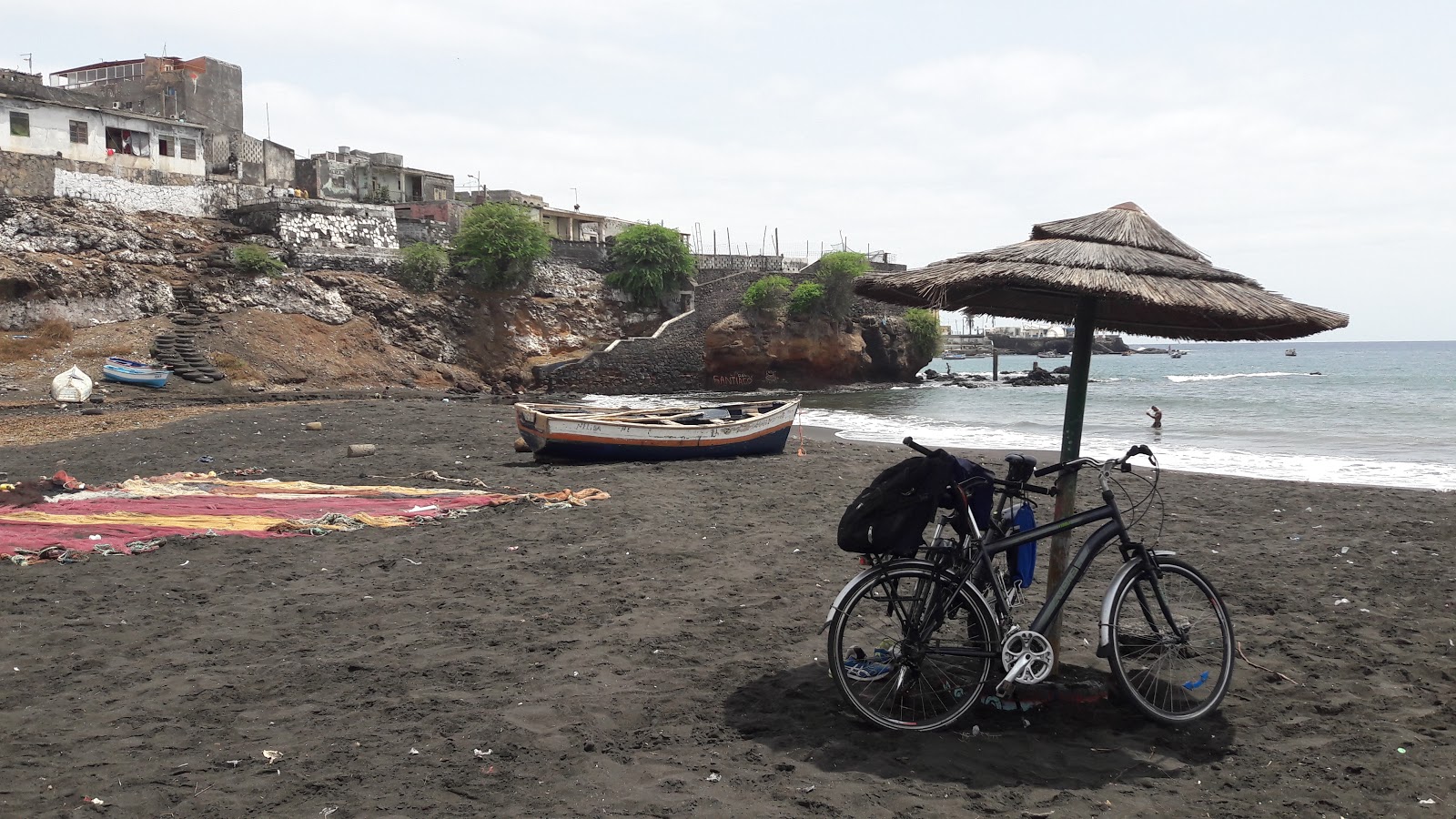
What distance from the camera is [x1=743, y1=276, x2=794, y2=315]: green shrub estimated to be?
1638 inches

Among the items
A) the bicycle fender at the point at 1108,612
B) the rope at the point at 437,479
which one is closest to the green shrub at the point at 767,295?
the rope at the point at 437,479

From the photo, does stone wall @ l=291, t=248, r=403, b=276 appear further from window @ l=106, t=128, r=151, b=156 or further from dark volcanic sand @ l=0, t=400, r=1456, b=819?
dark volcanic sand @ l=0, t=400, r=1456, b=819

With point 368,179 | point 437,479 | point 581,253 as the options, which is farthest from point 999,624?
point 368,179

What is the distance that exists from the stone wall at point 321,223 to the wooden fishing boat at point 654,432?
23.5 metres

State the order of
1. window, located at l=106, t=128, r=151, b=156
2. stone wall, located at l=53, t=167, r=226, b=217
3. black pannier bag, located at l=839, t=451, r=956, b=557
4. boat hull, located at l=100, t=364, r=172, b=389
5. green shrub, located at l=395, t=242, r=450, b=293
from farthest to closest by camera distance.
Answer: green shrub, located at l=395, t=242, r=450, b=293, window, located at l=106, t=128, r=151, b=156, stone wall, located at l=53, t=167, r=226, b=217, boat hull, located at l=100, t=364, r=172, b=389, black pannier bag, located at l=839, t=451, r=956, b=557

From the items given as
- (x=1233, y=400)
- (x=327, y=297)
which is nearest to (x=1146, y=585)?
(x=327, y=297)

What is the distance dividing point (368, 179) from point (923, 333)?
27.6 metres

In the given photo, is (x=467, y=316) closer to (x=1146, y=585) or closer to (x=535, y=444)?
(x=535, y=444)

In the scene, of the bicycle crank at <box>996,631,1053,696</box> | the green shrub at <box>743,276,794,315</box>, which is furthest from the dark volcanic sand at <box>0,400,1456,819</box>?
the green shrub at <box>743,276,794,315</box>

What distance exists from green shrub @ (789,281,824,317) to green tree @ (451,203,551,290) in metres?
11.2

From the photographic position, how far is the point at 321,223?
35.1 meters

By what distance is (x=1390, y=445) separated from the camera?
19156 millimetres

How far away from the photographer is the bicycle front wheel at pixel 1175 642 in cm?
421

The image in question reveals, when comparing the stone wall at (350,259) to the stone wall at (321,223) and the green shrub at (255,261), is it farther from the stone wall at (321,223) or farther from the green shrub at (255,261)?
the green shrub at (255,261)
